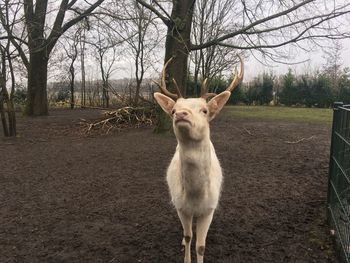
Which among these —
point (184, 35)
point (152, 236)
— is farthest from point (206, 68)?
point (152, 236)

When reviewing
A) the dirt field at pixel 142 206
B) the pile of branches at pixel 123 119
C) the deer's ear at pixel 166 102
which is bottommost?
the dirt field at pixel 142 206

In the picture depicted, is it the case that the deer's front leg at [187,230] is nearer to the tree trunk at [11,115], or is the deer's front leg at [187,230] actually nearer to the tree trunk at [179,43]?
the tree trunk at [179,43]

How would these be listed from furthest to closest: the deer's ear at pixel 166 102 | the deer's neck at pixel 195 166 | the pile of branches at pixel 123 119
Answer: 1. the pile of branches at pixel 123 119
2. the deer's ear at pixel 166 102
3. the deer's neck at pixel 195 166

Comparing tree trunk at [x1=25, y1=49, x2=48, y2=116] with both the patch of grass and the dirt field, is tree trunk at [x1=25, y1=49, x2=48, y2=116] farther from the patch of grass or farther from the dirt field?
the patch of grass

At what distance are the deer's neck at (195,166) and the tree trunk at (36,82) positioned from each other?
15832 mm

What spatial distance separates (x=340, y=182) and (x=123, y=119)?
9.96 meters

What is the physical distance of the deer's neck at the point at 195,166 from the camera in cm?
326

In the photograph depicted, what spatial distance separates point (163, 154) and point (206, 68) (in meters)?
16.6

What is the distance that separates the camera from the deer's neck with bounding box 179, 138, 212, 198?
3258 mm

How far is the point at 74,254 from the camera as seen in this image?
4.00 metres

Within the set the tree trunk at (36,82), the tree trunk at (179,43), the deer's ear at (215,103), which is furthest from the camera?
the tree trunk at (36,82)

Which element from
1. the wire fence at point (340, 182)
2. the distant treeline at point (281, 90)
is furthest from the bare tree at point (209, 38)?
the wire fence at point (340, 182)

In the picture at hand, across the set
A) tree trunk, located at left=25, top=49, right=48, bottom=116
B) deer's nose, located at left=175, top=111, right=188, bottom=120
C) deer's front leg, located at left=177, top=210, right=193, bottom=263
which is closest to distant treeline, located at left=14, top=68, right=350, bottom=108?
tree trunk, located at left=25, top=49, right=48, bottom=116

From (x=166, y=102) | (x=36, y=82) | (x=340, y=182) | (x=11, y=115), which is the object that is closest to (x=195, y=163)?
(x=166, y=102)
